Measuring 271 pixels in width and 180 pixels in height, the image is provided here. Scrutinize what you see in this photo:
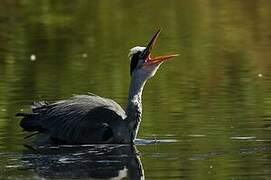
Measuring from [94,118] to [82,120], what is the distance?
0.14 m

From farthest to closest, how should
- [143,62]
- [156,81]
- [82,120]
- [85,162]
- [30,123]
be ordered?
[156,81], [143,62], [82,120], [30,123], [85,162]

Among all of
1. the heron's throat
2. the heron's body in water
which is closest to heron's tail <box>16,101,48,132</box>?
the heron's body in water

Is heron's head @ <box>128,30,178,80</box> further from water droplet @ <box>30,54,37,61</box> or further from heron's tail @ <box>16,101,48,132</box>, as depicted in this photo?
water droplet @ <box>30,54,37,61</box>

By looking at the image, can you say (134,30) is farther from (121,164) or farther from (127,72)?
(121,164)

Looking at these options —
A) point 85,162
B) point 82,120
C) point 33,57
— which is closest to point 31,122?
point 82,120

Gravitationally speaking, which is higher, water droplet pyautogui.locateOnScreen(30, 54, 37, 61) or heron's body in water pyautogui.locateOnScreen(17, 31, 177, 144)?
heron's body in water pyautogui.locateOnScreen(17, 31, 177, 144)

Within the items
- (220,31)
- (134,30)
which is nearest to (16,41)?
(134,30)

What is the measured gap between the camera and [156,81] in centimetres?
1923

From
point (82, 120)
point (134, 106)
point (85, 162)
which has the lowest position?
point (85, 162)

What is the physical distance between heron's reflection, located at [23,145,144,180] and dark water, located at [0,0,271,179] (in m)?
0.01

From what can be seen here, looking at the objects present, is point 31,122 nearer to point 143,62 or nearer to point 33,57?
point 143,62

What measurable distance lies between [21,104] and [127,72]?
12.4ft

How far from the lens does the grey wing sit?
14469 mm

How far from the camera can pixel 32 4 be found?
35219mm
